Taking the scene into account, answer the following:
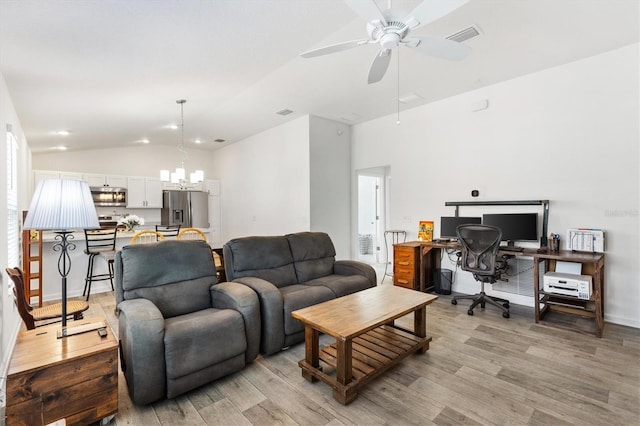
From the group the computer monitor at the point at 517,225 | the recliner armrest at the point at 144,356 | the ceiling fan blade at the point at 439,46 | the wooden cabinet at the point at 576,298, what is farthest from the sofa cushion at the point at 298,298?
the computer monitor at the point at 517,225

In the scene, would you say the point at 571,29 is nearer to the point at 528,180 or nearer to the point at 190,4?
the point at 528,180

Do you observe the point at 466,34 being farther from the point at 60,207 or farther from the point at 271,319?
the point at 60,207

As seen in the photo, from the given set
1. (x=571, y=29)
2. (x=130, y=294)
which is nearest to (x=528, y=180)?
(x=571, y=29)

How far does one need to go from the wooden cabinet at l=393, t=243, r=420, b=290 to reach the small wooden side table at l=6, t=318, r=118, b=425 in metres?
3.77

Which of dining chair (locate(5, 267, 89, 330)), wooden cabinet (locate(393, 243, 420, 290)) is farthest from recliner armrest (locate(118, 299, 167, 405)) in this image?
wooden cabinet (locate(393, 243, 420, 290))

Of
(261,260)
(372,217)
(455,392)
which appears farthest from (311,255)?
(372,217)

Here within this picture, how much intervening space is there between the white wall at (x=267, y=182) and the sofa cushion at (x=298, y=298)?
257 centimetres

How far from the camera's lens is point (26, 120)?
4180 millimetres

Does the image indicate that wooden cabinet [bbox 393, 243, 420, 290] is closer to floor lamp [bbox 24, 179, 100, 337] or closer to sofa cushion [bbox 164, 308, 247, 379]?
sofa cushion [bbox 164, 308, 247, 379]

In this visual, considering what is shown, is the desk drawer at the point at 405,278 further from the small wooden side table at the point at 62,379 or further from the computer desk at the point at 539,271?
the small wooden side table at the point at 62,379

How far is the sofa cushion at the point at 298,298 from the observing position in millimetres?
2781

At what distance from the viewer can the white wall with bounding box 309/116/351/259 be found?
18.6 ft

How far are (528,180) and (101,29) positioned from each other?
4772 millimetres

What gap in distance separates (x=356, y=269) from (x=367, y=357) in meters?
1.36
